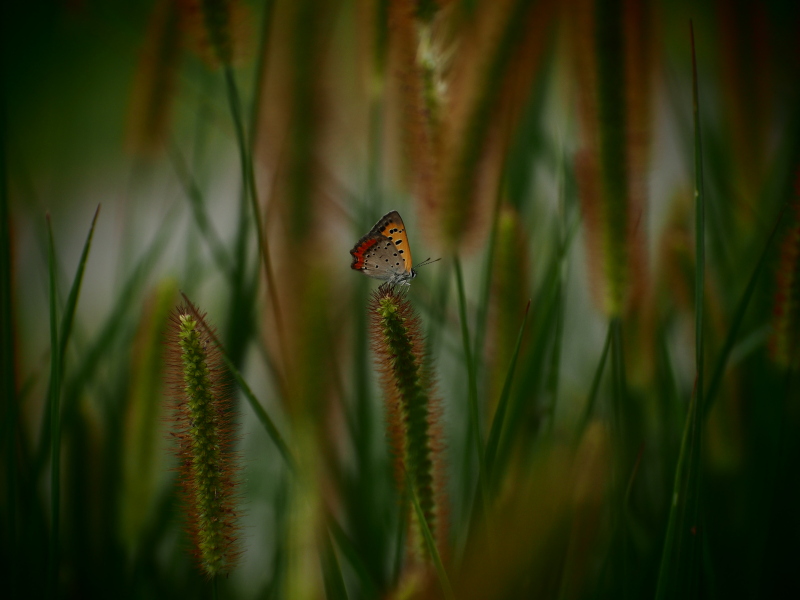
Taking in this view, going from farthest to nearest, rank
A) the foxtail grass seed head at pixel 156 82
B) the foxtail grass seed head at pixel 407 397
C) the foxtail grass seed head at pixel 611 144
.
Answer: the foxtail grass seed head at pixel 156 82 → the foxtail grass seed head at pixel 611 144 → the foxtail grass seed head at pixel 407 397

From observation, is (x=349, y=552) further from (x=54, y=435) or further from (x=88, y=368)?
(x=88, y=368)

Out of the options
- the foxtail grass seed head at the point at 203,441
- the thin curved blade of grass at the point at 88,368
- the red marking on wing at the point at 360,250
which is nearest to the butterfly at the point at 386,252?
the red marking on wing at the point at 360,250

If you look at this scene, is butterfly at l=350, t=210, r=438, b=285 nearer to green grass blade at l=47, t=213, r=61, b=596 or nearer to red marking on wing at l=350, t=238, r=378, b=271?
red marking on wing at l=350, t=238, r=378, b=271

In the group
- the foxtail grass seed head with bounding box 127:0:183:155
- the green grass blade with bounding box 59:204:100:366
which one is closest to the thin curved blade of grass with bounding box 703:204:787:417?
the green grass blade with bounding box 59:204:100:366

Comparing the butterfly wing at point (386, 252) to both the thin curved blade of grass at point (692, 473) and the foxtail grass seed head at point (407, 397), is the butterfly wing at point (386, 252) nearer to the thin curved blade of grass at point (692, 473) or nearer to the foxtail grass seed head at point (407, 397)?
the foxtail grass seed head at point (407, 397)

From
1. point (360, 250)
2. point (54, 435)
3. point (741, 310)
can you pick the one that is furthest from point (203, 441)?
point (741, 310)

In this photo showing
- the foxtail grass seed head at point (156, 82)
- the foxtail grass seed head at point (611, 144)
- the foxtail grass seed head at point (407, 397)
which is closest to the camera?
the foxtail grass seed head at point (407, 397)

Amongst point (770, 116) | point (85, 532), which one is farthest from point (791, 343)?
point (85, 532)

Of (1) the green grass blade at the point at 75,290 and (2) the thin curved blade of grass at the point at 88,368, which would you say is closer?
(1) the green grass blade at the point at 75,290
